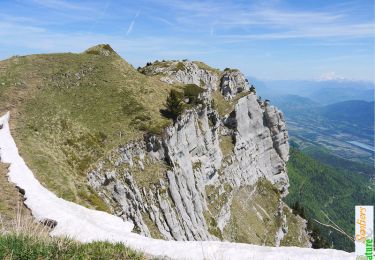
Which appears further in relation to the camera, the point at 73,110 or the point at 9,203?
the point at 73,110

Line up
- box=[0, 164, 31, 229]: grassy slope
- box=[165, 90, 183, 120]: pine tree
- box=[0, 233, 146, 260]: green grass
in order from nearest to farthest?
box=[0, 233, 146, 260]: green grass
box=[0, 164, 31, 229]: grassy slope
box=[165, 90, 183, 120]: pine tree

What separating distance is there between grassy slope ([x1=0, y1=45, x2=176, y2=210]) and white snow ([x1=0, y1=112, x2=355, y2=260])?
2.70 m

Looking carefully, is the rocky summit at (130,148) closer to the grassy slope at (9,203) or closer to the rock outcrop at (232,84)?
the grassy slope at (9,203)

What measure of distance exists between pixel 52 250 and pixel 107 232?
10.4 metres

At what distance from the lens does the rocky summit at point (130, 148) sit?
48.2 m

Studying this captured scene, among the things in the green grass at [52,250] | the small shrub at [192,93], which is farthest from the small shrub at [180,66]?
the green grass at [52,250]

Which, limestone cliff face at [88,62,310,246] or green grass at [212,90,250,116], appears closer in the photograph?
limestone cliff face at [88,62,310,246]

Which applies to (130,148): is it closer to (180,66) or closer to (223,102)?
(180,66)

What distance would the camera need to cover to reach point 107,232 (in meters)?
22.2

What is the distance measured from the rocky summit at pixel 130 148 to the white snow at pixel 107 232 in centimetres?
279

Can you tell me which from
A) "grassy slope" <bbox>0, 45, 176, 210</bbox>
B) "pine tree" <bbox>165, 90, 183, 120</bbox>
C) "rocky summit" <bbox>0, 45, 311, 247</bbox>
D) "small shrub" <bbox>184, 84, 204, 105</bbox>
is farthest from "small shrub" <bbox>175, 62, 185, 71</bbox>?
"pine tree" <bbox>165, 90, 183, 120</bbox>

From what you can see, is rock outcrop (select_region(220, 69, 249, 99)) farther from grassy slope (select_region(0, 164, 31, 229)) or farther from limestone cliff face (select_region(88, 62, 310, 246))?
grassy slope (select_region(0, 164, 31, 229))

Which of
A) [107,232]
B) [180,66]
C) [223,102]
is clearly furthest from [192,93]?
[107,232]

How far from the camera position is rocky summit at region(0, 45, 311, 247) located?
48.2m
